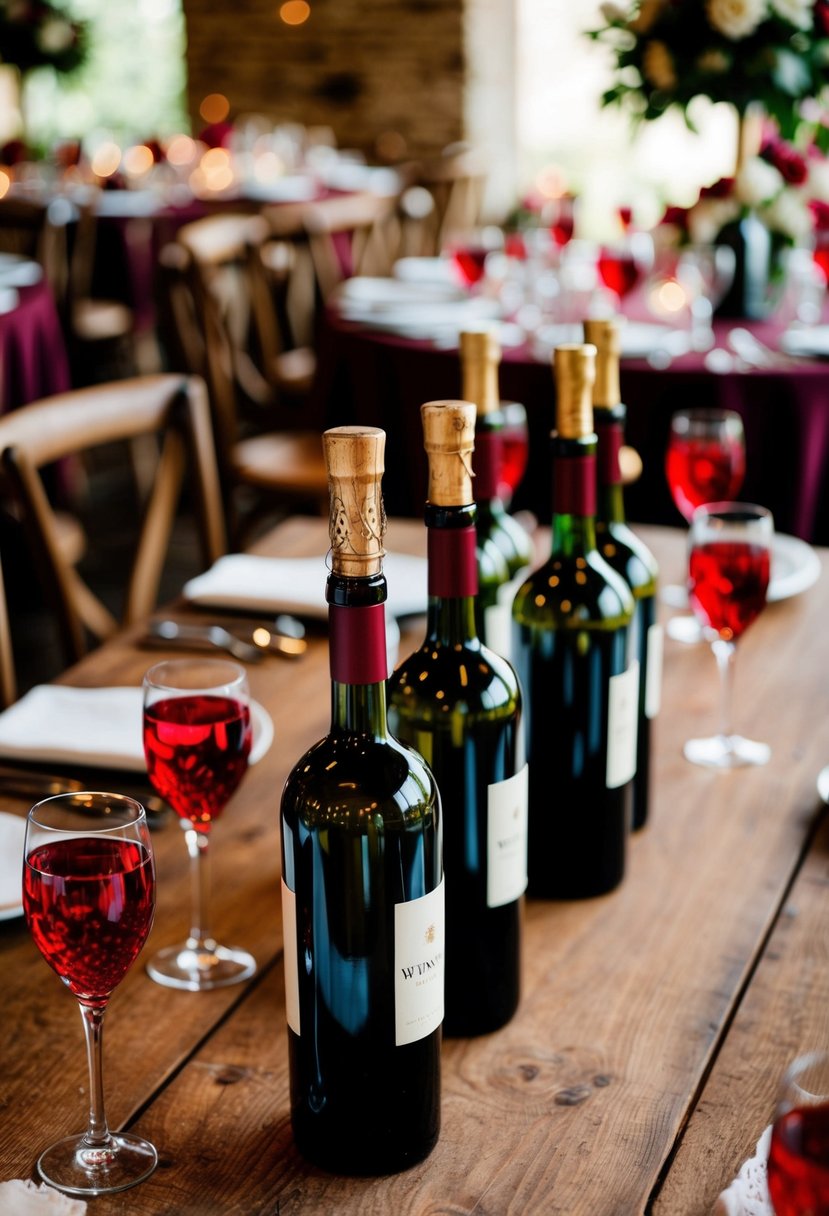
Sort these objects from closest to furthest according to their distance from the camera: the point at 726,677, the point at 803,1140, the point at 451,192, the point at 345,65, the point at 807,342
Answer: the point at 803,1140
the point at 726,677
the point at 807,342
the point at 451,192
the point at 345,65

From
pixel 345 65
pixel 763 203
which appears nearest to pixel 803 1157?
pixel 763 203

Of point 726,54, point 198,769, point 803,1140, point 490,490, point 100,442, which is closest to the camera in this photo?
point 803,1140

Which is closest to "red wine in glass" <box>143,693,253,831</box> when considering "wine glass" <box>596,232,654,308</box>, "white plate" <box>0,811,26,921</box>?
"white plate" <box>0,811,26,921</box>

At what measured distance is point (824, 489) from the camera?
2.83 m

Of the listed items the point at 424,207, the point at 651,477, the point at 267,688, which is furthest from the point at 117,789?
the point at 424,207

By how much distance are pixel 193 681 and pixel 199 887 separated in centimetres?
15

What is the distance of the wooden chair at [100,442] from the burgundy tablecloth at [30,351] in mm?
1565

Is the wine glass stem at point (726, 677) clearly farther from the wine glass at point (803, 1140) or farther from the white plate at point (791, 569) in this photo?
the wine glass at point (803, 1140)

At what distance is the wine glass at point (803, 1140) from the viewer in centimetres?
54

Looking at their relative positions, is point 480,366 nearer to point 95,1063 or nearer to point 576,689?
point 576,689

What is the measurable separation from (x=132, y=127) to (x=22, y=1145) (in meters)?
8.79

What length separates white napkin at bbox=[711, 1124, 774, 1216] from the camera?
71cm

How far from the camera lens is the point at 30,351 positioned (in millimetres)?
3551

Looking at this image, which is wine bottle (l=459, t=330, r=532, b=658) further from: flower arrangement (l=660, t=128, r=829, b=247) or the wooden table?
flower arrangement (l=660, t=128, r=829, b=247)
